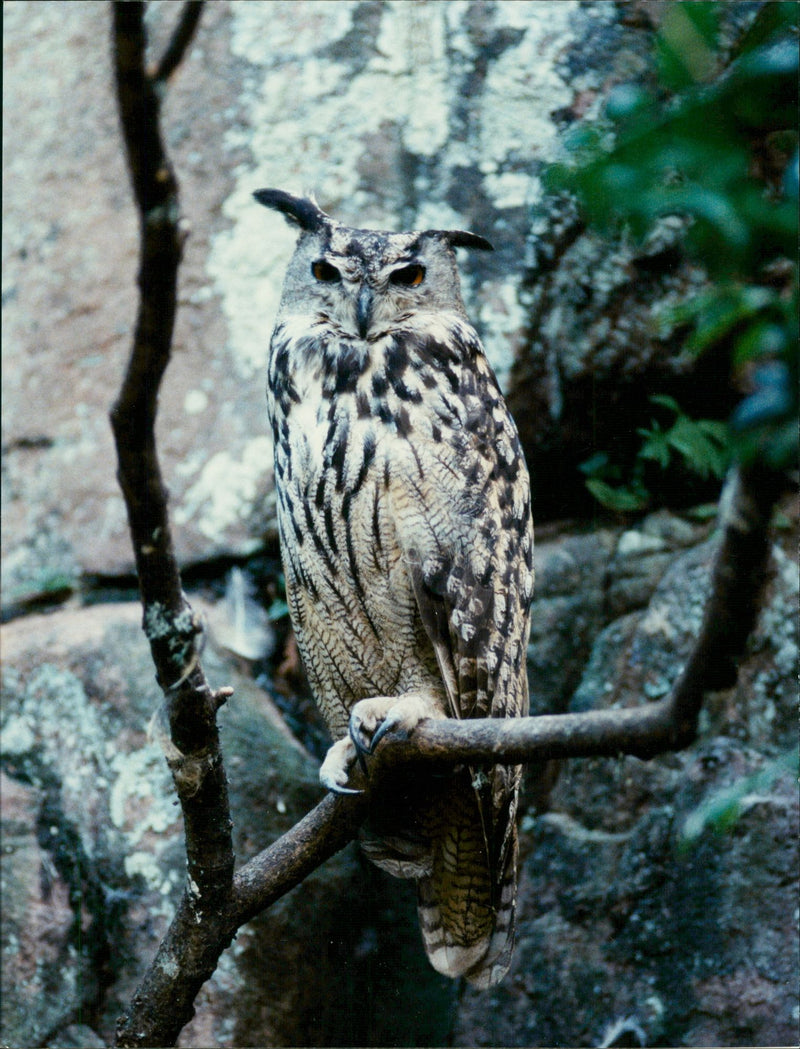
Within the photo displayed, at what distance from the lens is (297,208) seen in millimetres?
2289

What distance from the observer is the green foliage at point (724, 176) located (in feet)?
2.77

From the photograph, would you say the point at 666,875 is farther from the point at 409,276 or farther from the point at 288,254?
the point at 288,254

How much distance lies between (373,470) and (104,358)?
1804mm

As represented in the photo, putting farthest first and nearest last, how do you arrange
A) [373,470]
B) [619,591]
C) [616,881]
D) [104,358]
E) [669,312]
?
[104,358] < [619,591] < [616,881] < [373,470] < [669,312]

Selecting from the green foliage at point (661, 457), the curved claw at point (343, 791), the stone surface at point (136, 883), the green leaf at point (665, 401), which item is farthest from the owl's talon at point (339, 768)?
the green leaf at point (665, 401)

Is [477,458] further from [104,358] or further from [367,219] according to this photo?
[104,358]

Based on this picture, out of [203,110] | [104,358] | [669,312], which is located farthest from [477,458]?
[203,110]

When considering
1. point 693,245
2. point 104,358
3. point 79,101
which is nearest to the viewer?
point 693,245

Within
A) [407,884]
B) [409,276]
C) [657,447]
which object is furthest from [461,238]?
[407,884]

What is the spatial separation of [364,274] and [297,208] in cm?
32

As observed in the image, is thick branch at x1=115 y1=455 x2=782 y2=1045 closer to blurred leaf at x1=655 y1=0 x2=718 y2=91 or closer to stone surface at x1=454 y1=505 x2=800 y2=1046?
blurred leaf at x1=655 y1=0 x2=718 y2=91

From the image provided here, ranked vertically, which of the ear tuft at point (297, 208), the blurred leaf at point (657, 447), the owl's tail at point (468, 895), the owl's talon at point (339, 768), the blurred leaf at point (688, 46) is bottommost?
the owl's tail at point (468, 895)

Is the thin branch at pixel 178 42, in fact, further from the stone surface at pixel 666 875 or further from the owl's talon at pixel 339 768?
the stone surface at pixel 666 875

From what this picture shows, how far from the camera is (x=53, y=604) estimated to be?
316cm
